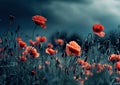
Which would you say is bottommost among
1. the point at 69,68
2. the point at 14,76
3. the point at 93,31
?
the point at 14,76

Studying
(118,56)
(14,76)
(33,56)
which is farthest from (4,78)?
(118,56)

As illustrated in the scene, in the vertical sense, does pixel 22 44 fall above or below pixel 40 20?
below

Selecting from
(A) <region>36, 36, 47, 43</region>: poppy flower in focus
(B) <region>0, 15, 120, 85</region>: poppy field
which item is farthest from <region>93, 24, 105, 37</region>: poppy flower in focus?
(A) <region>36, 36, 47, 43</region>: poppy flower in focus

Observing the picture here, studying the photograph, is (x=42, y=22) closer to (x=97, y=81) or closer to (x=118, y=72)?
(x=118, y=72)

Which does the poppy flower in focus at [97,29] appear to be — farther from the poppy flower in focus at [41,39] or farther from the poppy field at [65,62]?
the poppy flower in focus at [41,39]

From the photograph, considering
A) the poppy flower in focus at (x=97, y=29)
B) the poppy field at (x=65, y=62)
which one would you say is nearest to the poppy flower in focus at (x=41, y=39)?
the poppy field at (x=65, y=62)

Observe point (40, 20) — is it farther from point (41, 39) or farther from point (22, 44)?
point (41, 39)

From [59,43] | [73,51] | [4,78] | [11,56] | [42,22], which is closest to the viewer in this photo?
[73,51]

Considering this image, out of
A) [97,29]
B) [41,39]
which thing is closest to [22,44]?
[41,39]
